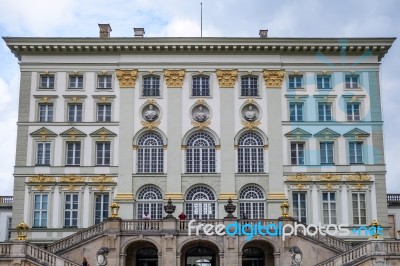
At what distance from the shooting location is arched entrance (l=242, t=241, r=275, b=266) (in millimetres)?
52594

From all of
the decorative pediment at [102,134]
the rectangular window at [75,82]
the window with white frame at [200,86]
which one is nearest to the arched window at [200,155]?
the window with white frame at [200,86]

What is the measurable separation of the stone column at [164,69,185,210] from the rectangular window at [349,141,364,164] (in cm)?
1481

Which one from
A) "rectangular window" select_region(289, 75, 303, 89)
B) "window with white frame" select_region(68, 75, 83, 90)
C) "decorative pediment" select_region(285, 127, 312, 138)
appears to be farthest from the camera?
"rectangular window" select_region(289, 75, 303, 89)

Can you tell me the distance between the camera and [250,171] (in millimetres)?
58375

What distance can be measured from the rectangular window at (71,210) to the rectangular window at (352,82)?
84.6 feet

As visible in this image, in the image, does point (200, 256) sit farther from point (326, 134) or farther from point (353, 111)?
point (353, 111)

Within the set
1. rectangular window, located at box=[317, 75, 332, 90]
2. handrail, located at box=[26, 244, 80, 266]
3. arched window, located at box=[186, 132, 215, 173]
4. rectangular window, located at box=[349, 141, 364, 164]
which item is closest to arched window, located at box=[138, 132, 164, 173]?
arched window, located at box=[186, 132, 215, 173]

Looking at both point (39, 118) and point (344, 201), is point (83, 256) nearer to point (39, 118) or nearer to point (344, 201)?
point (39, 118)

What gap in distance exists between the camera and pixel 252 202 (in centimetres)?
5797

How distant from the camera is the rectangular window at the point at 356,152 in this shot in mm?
58562

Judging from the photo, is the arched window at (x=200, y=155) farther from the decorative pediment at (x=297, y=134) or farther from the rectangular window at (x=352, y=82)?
the rectangular window at (x=352, y=82)

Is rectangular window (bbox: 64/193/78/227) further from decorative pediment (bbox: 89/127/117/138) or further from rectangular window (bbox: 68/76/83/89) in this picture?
rectangular window (bbox: 68/76/83/89)

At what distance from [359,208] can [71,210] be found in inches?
958

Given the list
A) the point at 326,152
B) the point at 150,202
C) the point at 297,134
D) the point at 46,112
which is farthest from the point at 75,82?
the point at 326,152
